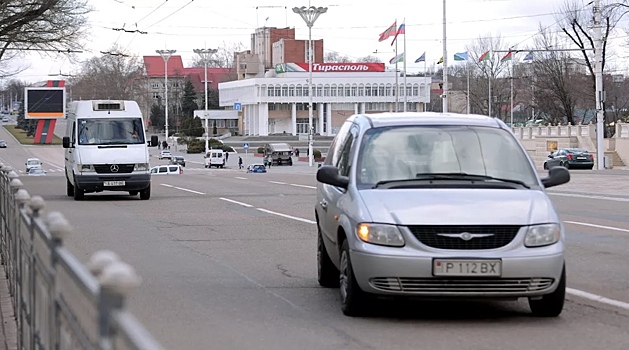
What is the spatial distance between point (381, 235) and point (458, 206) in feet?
2.11

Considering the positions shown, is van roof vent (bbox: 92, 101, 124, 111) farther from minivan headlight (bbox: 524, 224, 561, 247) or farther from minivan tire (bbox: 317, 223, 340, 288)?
minivan headlight (bbox: 524, 224, 561, 247)

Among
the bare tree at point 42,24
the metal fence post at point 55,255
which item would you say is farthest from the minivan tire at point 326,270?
the bare tree at point 42,24

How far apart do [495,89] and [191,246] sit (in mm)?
95166

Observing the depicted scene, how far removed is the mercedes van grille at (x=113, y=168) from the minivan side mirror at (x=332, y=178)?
15947mm

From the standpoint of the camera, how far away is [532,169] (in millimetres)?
8789

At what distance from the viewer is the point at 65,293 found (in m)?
3.71

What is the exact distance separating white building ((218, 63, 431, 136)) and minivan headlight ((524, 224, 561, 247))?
389 feet

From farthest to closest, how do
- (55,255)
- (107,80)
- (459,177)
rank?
(107,80)
(459,177)
(55,255)

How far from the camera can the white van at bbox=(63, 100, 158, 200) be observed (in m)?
24.0

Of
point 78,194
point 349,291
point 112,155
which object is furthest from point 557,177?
point 78,194

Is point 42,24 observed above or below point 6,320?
above

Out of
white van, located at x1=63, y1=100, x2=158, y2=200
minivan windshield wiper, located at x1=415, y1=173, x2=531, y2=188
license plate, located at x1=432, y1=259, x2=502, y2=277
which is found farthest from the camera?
white van, located at x1=63, y1=100, x2=158, y2=200

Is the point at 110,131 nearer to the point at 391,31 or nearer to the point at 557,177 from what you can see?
the point at 557,177

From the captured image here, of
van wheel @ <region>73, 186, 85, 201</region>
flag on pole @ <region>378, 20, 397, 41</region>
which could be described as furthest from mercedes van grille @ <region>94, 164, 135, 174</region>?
flag on pole @ <region>378, 20, 397, 41</region>
